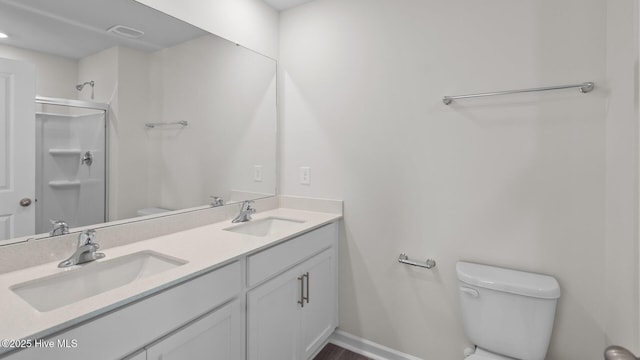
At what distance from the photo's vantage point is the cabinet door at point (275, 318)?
133 cm

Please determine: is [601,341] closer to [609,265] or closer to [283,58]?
[609,265]

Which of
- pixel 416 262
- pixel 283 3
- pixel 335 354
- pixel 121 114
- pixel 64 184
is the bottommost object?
pixel 335 354

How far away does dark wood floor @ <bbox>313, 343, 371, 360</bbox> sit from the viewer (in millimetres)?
1910

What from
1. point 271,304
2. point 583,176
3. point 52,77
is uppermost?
point 52,77

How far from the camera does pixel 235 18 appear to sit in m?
1.94

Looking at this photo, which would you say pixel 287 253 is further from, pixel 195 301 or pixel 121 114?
pixel 121 114

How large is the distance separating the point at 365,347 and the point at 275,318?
818 mm

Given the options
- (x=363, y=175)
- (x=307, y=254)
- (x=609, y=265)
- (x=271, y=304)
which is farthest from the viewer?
(x=363, y=175)

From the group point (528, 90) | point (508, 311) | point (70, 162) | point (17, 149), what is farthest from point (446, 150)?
point (17, 149)

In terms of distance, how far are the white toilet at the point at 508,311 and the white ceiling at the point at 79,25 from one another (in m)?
1.93

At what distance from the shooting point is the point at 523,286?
1.32 meters

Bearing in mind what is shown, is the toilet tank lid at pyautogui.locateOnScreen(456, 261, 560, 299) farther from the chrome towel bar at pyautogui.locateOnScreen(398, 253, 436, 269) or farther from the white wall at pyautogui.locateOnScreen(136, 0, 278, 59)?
the white wall at pyautogui.locateOnScreen(136, 0, 278, 59)

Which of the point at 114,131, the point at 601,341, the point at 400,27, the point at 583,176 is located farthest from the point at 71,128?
the point at 601,341

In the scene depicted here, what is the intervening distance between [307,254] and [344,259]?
0.41m
